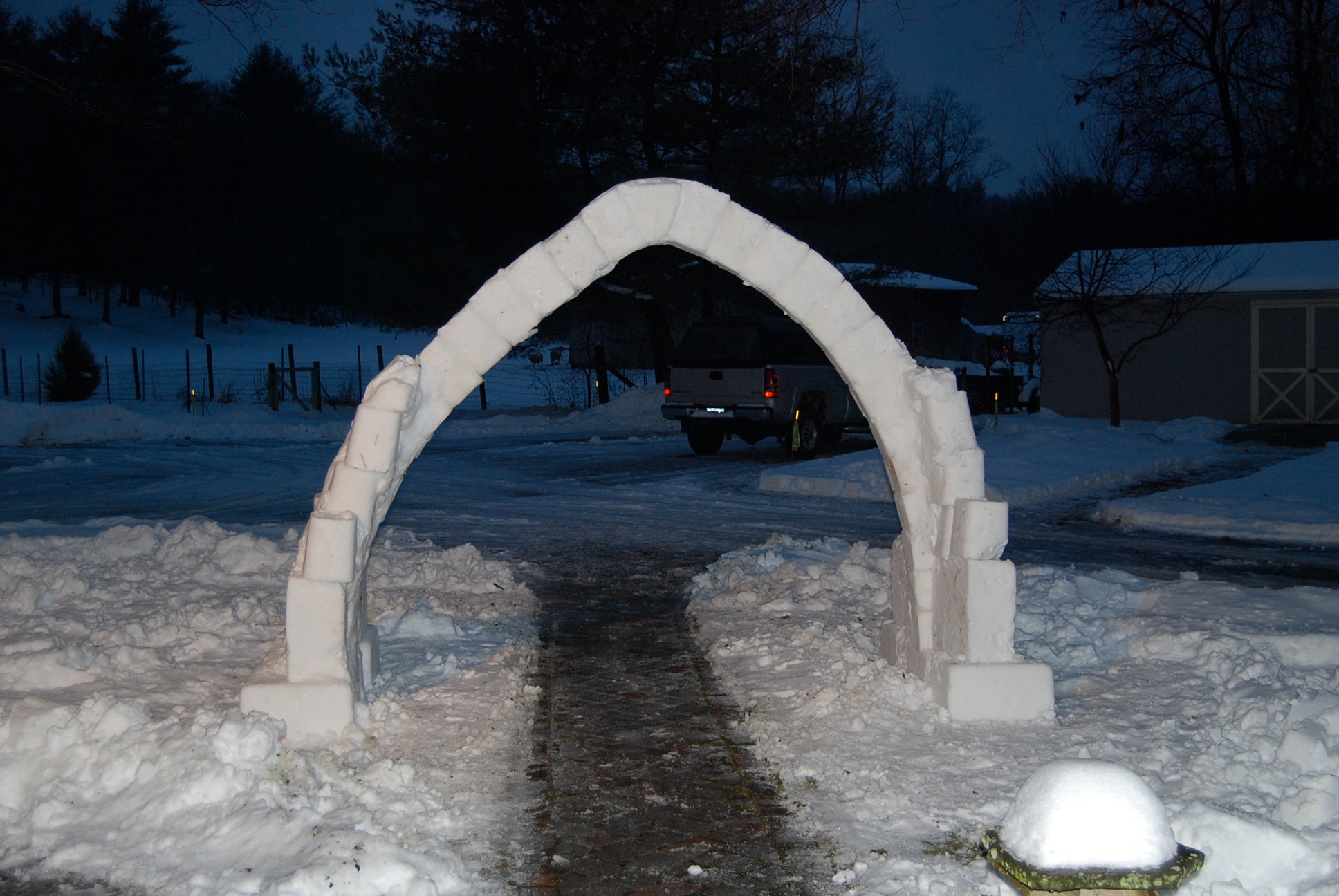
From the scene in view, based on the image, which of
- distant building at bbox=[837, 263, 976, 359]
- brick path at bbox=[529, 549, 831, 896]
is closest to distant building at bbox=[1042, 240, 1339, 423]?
distant building at bbox=[837, 263, 976, 359]

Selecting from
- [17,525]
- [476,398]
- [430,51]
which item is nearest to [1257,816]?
[17,525]

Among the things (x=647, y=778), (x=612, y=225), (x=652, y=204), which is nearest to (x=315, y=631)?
(x=647, y=778)

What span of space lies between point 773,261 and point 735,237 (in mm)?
240

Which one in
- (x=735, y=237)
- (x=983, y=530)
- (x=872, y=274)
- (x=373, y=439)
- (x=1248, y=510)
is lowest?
(x=1248, y=510)

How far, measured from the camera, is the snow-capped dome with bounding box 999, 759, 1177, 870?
9.52ft

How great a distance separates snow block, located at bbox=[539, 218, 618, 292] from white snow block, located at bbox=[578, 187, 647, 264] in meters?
0.03

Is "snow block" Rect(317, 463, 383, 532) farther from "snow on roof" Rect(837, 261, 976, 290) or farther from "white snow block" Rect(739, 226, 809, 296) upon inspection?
"snow on roof" Rect(837, 261, 976, 290)

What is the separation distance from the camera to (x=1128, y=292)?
71.4ft

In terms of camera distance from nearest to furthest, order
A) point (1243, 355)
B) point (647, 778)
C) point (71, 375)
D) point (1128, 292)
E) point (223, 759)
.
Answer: point (223, 759), point (647, 778), point (1128, 292), point (1243, 355), point (71, 375)

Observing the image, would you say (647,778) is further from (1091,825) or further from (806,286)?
(806,286)

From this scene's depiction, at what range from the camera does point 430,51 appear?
24.8 meters

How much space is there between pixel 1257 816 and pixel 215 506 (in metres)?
11.6

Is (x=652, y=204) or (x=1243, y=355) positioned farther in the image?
(x=1243, y=355)

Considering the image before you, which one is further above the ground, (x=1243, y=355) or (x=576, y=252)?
(x=576, y=252)
